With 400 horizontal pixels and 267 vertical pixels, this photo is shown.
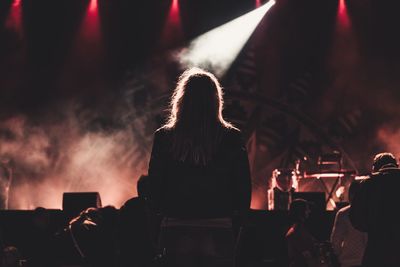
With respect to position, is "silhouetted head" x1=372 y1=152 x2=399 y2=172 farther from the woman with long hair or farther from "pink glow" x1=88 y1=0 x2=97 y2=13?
"pink glow" x1=88 y1=0 x2=97 y2=13

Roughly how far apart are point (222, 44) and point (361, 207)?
9.03 m

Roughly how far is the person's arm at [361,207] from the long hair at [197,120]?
1306 mm

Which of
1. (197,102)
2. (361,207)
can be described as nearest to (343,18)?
(361,207)

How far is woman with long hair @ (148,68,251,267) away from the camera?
92.1 inches

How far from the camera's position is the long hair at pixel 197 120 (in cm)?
243

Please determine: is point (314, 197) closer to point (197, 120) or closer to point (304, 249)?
point (304, 249)

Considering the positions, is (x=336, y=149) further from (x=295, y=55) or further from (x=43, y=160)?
(x=43, y=160)

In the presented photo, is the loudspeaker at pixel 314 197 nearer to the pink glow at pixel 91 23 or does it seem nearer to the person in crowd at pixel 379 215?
the person in crowd at pixel 379 215

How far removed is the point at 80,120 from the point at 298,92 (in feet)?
14.6

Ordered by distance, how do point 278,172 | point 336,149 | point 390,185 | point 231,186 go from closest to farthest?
point 231,186
point 390,185
point 278,172
point 336,149

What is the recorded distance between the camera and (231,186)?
2.40 m

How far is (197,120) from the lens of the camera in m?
2.49

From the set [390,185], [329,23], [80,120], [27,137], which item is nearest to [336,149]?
[329,23]

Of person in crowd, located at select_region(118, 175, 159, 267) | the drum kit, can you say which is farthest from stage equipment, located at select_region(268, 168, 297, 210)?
person in crowd, located at select_region(118, 175, 159, 267)
